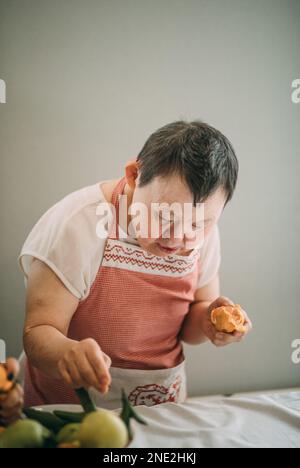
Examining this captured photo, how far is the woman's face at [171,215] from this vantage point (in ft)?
2.12

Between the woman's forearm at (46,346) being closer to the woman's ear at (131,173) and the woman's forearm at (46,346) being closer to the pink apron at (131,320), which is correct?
the pink apron at (131,320)

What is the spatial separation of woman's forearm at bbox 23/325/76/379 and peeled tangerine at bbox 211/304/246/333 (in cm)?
29

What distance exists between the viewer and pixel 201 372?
47.3 inches

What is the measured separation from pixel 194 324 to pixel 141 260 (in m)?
0.21

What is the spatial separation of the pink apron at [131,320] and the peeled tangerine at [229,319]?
106 mm

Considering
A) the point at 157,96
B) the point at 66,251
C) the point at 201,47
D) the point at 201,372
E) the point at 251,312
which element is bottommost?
the point at 201,372

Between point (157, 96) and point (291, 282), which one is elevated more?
point (157, 96)

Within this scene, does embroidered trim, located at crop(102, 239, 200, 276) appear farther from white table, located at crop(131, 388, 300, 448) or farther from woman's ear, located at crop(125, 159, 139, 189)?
white table, located at crop(131, 388, 300, 448)

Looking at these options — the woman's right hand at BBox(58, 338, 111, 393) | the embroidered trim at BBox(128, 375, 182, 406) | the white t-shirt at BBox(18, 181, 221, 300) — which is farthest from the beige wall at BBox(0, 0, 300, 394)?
the woman's right hand at BBox(58, 338, 111, 393)

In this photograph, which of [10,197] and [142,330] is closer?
[142,330]

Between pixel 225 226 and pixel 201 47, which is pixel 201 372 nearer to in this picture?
pixel 225 226

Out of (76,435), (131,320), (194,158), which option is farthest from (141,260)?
(76,435)
